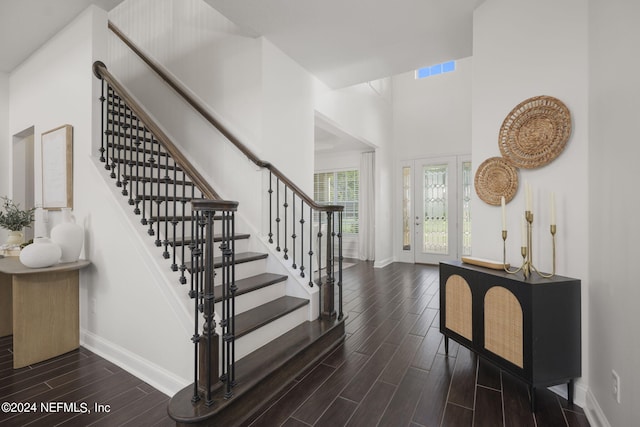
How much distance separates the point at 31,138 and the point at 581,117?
19.5 feet

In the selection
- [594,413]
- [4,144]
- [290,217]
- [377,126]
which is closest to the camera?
[594,413]

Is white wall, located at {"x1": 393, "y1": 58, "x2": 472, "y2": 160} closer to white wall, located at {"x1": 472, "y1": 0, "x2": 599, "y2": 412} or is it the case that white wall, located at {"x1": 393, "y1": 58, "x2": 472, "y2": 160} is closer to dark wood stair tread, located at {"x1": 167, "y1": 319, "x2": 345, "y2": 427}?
white wall, located at {"x1": 472, "y1": 0, "x2": 599, "y2": 412}

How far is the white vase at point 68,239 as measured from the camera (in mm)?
2520

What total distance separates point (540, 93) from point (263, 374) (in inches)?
104

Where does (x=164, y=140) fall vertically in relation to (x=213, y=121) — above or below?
below

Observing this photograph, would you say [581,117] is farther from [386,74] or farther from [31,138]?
[31,138]

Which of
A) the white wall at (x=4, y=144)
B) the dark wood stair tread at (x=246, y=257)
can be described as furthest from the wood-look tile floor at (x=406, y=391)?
the white wall at (x=4, y=144)

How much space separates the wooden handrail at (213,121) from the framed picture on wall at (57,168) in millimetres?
1244

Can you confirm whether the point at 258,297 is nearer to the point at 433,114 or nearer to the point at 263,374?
the point at 263,374

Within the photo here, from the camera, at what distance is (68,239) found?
2.52 metres

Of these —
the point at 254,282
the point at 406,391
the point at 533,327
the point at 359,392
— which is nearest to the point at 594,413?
the point at 533,327

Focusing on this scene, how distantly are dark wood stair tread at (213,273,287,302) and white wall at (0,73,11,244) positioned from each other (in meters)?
3.75

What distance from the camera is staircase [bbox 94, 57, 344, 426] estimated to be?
161 centimetres

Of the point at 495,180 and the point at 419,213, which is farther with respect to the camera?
the point at 419,213
